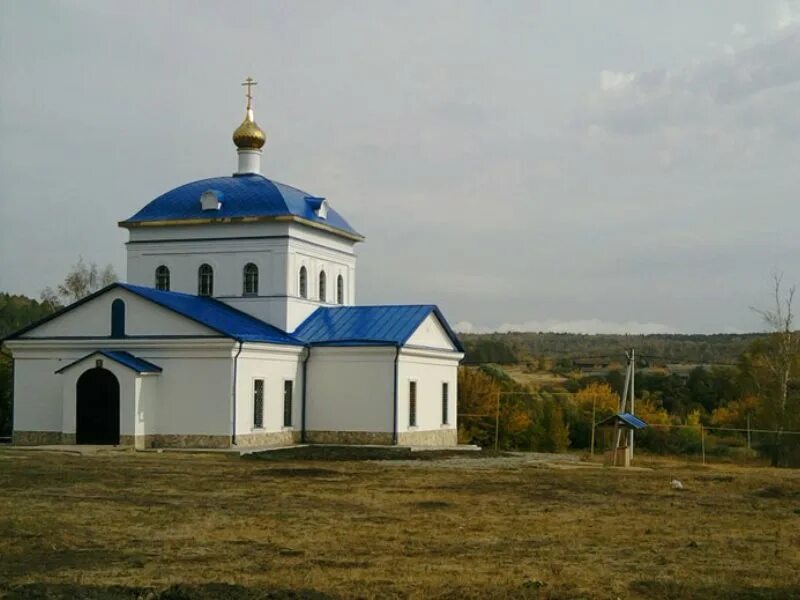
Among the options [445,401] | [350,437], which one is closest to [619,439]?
[350,437]

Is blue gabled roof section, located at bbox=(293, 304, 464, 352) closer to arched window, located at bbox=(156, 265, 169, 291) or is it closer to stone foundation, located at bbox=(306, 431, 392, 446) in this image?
stone foundation, located at bbox=(306, 431, 392, 446)

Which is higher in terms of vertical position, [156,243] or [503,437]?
[156,243]

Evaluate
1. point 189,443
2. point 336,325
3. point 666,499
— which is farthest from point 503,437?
point 666,499

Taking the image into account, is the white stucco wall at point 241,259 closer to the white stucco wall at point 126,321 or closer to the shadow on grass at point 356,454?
the white stucco wall at point 126,321

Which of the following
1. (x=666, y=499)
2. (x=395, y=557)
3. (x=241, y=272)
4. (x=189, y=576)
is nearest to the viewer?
(x=189, y=576)

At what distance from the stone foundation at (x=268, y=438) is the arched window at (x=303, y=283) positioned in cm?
459

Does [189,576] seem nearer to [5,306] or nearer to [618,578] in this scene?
[618,578]

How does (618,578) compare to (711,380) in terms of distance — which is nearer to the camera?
(618,578)

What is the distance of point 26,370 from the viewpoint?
33.8m

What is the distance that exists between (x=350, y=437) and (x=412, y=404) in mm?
2387

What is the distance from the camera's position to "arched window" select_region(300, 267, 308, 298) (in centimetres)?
3716

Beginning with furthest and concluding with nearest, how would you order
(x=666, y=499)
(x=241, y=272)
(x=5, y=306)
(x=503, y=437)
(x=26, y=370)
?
(x=5, y=306) < (x=503, y=437) < (x=241, y=272) < (x=26, y=370) < (x=666, y=499)

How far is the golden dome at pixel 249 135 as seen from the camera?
38906mm

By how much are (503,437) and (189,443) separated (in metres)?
23.0
